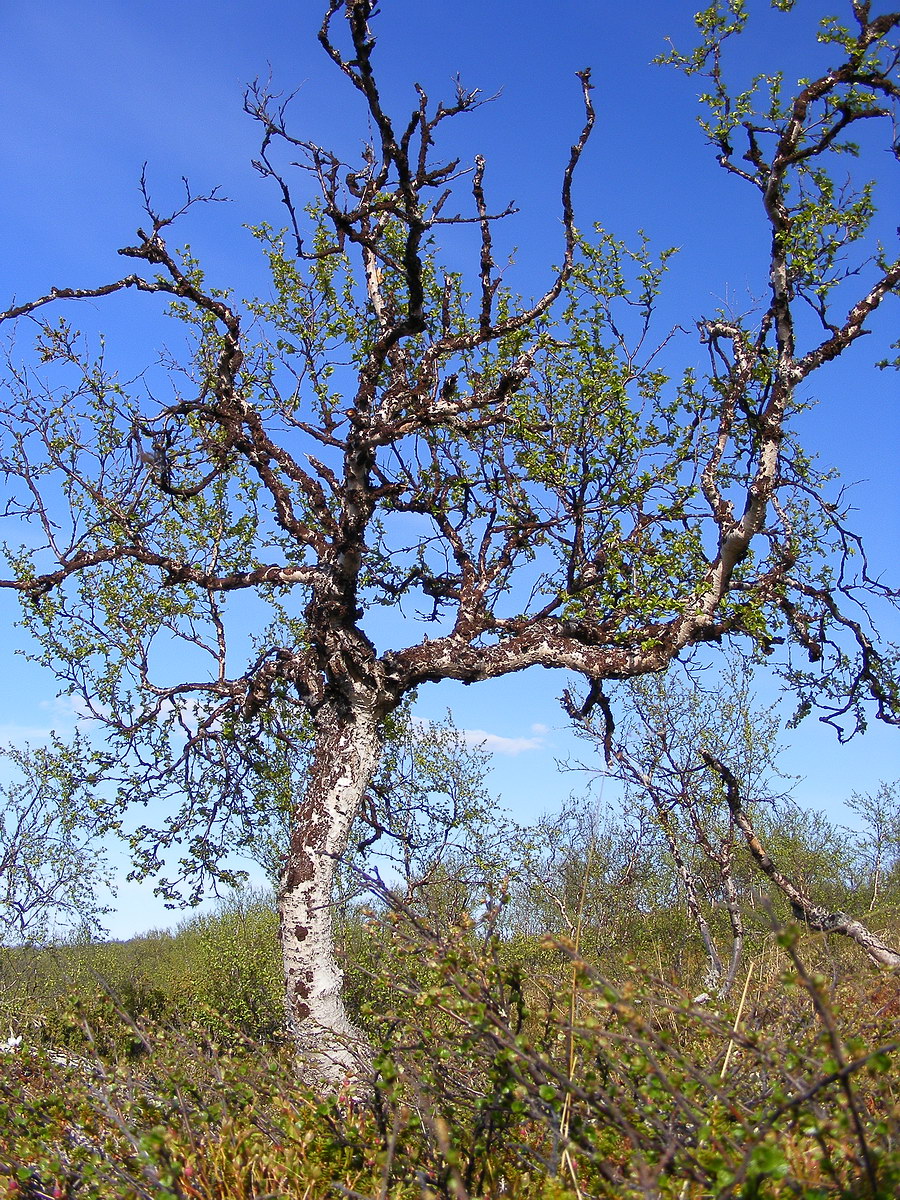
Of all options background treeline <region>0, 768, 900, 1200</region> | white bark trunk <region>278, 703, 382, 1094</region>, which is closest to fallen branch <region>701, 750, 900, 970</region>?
white bark trunk <region>278, 703, 382, 1094</region>

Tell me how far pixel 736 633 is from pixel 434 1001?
387 inches

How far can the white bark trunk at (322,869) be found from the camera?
11.2 meters

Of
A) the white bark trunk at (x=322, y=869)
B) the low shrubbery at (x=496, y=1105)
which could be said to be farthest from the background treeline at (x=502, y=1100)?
the white bark trunk at (x=322, y=869)

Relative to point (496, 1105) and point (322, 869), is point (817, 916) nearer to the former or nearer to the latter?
point (322, 869)

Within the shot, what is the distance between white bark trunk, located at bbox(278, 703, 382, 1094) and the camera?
11.2 m

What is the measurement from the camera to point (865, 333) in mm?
12469

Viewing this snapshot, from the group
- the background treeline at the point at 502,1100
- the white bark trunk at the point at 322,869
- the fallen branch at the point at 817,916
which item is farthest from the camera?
the fallen branch at the point at 817,916

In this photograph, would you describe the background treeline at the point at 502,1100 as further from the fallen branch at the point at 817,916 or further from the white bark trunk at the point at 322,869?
the fallen branch at the point at 817,916

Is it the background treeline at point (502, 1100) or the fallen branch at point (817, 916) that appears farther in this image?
the fallen branch at point (817, 916)

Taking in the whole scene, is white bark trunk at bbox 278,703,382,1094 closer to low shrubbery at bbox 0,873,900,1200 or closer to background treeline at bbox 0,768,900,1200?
background treeline at bbox 0,768,900,1200

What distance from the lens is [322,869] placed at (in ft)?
38.9

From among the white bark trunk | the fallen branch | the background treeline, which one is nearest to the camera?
the background treeline

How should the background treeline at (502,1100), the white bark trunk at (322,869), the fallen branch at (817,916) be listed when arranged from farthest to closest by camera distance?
the fallen branch at (817,916)
the white bark trunk at (322,869)
the background treeline at (502,1100)

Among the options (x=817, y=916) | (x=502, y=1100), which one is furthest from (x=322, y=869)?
(x=502, y=1100)
